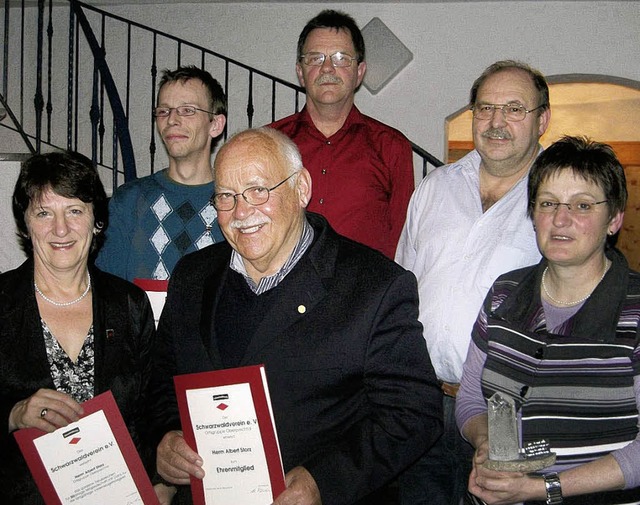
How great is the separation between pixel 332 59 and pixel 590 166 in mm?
1318

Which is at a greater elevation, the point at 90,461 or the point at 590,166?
the point at 590,166

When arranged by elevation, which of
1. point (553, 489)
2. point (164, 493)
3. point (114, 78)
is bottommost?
point (164, 493)

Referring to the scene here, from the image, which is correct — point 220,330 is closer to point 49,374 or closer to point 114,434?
point 114,434

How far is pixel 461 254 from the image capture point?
2.31 metres

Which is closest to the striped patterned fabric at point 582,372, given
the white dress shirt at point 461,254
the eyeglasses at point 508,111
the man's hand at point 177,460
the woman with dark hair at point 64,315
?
the white dress shirt at point 461,254

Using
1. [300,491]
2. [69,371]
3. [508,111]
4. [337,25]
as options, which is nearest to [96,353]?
[69,371]

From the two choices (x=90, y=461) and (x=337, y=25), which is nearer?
(x=90, y=461)

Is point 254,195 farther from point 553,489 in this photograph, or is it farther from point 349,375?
point 553,489

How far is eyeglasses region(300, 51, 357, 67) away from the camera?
→ 286 cm

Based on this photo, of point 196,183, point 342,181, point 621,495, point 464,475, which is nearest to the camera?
point 621,495

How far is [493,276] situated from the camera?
7.29ft

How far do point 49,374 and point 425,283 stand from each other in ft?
3.90

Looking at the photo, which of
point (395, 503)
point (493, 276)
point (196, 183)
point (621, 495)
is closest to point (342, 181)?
point (196, 183)

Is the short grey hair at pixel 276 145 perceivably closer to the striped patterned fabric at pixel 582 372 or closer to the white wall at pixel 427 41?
the striped patterned fabric at pixel 582 372
